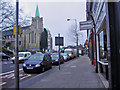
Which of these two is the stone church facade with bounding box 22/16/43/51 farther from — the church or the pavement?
the pavement

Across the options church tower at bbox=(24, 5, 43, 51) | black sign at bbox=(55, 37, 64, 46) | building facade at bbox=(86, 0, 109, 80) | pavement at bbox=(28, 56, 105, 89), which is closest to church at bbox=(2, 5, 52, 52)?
church tower at bbox=(24, 5, 43, 51)

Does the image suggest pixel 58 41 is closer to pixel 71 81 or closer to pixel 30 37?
pixel 71 81

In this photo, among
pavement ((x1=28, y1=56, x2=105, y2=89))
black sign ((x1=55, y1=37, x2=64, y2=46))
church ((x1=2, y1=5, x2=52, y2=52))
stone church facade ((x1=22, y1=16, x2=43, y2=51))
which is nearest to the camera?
pavement ((x1=28, y1=56, x2=105, y2=89))

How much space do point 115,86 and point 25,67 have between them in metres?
7.99

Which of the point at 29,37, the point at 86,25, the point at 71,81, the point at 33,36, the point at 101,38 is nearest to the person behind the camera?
the point at 71,81

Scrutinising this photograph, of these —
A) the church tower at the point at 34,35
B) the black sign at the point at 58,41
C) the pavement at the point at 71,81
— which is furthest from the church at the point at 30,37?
the pavement at the point at 71,81

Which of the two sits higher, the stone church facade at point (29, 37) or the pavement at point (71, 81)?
the stone church facade at point (29, 37)

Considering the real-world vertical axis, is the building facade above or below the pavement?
above

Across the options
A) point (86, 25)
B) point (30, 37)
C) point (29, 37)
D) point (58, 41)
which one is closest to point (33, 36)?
point (30, 37)

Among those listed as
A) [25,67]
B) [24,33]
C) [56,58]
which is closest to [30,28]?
[24,33]

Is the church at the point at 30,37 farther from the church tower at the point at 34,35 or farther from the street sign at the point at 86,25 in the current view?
the street sign at the point at 86,25

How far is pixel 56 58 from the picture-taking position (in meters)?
18.6

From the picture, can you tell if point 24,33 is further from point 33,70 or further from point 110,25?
point 110,25

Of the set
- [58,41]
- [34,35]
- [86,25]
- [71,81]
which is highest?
[34,35]
